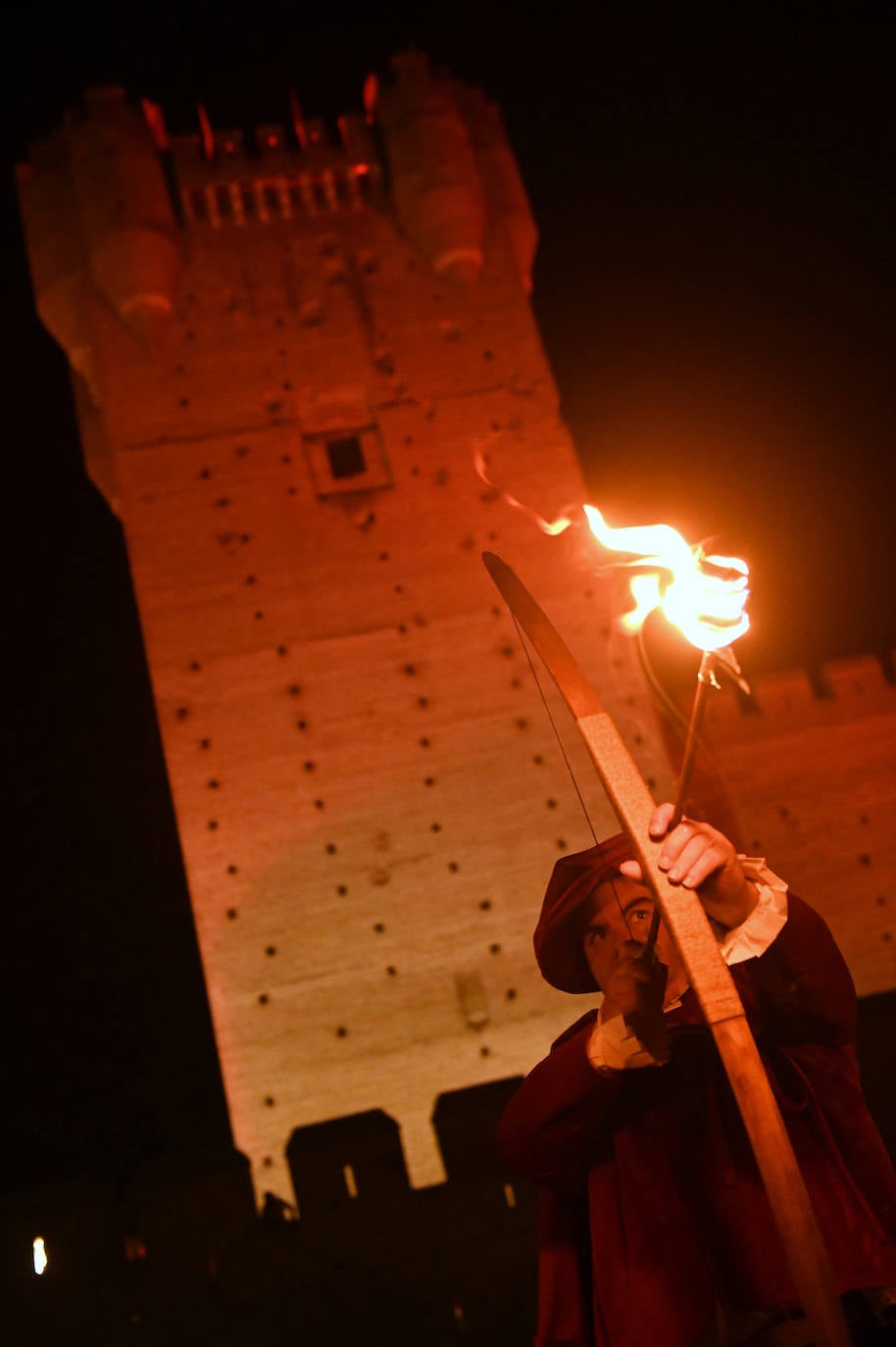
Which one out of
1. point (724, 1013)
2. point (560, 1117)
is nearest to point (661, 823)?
point (724, 1013)

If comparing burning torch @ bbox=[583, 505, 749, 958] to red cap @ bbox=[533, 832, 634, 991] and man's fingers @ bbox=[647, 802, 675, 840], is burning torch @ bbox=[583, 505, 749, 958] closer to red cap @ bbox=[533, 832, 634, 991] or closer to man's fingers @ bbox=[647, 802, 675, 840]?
man's fingers @ bbox=[647, 802, 675, 840]

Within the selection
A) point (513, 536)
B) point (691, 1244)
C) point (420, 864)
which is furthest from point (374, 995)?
point (691, 1244)

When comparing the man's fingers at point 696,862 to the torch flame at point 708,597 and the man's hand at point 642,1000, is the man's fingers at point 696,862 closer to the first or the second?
the man's hand at point 642,1000

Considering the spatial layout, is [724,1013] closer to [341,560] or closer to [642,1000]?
[642,1000]

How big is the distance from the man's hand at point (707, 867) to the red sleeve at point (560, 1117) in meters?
0.48

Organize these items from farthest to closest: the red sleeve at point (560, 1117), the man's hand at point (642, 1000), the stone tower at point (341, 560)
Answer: the stone tower at point (341, 560) < the red sleeve at point (560, 1117) < the man's hand at point (642, 1000)

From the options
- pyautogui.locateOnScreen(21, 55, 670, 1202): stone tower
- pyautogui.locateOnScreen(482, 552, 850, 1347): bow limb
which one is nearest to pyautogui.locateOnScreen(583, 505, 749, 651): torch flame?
pyautogui.locateOnScreen(482, 552, 850, 1347): bow limb

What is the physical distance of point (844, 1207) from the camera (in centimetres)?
304

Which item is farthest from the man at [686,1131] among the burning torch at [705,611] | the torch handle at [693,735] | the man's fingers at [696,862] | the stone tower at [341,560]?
the stone tower at [341,560]

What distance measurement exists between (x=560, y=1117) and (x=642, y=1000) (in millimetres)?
449

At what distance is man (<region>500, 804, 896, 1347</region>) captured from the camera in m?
2.97

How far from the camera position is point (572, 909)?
346 cm

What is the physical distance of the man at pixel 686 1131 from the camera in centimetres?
297

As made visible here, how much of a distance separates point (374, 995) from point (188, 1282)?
260cm
